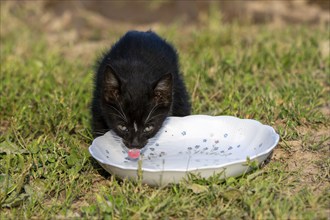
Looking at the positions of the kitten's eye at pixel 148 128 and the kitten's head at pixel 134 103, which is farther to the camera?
the kitten's eye at pixel 148 128

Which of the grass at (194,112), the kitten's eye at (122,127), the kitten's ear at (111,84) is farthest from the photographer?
the kitten's eye at (122,127)

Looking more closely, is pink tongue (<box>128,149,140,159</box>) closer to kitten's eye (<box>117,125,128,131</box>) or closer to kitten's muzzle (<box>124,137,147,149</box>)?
kitten's muzzle (<box>124,137,147,149</box>)

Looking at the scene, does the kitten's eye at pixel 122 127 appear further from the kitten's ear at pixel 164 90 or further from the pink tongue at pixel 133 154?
the kitten's ear at pixel 164 90

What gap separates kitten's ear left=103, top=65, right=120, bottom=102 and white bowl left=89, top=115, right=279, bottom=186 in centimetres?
34

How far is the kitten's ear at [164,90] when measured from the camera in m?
4.28

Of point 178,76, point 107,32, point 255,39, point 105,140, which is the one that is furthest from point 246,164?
point 107,32

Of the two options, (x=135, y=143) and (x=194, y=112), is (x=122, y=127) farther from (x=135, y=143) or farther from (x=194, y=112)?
(x=194, y=112)

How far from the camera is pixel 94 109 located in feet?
15.9

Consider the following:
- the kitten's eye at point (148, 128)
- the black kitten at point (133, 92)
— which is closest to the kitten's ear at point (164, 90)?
the black kitten at point (133, 92)

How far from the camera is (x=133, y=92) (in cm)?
424

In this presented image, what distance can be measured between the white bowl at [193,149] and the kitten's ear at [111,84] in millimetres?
342

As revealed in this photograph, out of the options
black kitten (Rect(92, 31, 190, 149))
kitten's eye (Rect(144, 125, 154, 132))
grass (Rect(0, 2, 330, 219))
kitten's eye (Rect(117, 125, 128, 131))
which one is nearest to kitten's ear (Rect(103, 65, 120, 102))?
black kitten (Rect(92, 31, 190, 149))

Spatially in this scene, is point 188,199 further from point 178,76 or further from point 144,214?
point 178,76

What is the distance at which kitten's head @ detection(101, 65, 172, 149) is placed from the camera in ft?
13.9
